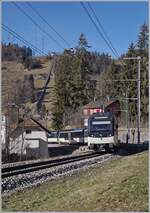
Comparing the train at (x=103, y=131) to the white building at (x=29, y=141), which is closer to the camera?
the train at (x=103, y=131)

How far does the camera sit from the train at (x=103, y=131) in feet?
112

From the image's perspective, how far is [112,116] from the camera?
35031 mm

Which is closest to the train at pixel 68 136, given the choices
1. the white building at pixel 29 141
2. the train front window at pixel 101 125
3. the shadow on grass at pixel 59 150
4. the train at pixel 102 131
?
the shadow on grass at pixel 59 150

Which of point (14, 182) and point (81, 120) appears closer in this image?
point (14, 182)

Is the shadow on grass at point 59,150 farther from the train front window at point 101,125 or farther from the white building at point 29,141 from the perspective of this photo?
the train front window at point 101,125

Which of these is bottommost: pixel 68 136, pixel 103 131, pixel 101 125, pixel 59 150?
pixel 59 150

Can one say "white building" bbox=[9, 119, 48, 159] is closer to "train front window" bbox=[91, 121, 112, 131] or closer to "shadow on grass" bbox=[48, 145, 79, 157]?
"shadow on grass" bbox=[48, 145, 79, 157]

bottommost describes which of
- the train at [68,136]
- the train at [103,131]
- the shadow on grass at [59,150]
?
the shadow on grass at [59,150]

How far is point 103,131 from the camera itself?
113 ft

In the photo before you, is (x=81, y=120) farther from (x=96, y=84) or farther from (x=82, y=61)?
(x=96, y=84)

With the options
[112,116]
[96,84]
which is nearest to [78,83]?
[96,84]

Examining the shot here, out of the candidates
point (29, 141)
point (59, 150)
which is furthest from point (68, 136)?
point (29, 141)

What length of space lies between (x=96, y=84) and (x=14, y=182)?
64.3m

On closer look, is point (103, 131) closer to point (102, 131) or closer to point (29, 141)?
point (102, 131)
